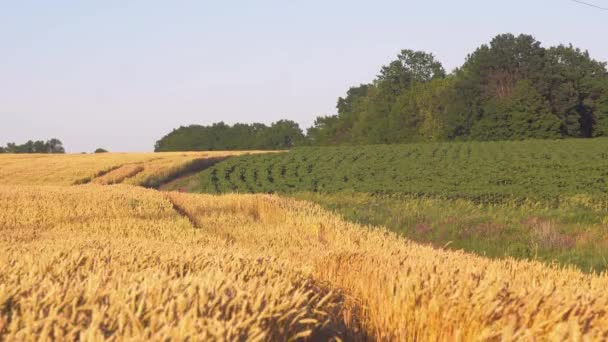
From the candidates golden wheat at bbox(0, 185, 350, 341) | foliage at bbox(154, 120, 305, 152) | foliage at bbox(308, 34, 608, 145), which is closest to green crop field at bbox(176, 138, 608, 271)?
golden wheat at bbox(0, 185, 350, 341)

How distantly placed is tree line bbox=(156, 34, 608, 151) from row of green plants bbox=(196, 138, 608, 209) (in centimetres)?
2075

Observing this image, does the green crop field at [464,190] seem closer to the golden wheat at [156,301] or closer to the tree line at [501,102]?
the golden wheat at [156,301]

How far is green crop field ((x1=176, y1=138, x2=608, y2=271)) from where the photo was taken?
1686cm

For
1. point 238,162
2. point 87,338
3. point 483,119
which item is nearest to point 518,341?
point 87,338

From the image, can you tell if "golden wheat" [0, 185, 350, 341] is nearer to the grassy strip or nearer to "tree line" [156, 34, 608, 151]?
the grassy strip

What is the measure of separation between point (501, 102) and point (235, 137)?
232 ft

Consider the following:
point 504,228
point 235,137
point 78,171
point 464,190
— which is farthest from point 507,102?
point 235,137

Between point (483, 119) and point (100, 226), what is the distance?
70.8 meters

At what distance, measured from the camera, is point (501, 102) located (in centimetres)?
7825

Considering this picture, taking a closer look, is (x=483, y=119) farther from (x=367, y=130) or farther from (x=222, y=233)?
(x=222, y=233)

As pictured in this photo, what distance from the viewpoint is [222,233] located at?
1203 centimetres

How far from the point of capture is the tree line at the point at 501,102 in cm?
7612

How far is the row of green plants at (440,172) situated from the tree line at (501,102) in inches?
817

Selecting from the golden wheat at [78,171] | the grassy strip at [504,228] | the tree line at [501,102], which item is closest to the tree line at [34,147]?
the tree line at [501,102]
